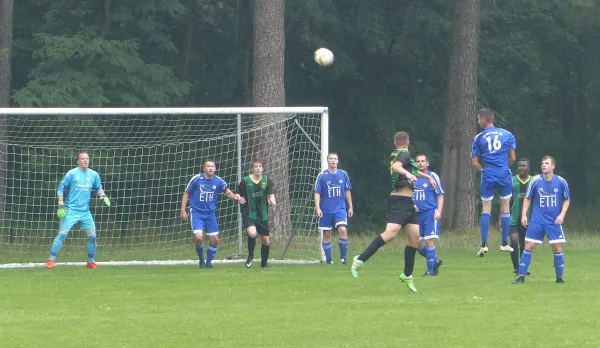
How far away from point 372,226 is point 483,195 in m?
18.4

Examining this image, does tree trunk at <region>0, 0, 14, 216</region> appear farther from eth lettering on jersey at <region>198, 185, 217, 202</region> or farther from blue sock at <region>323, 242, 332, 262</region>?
blue sock at <region>323, 242, 332, 262</region>

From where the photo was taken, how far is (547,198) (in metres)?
14.6

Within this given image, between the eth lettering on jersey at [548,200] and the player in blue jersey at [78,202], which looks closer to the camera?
the eth lettering on jersey at [548,200]

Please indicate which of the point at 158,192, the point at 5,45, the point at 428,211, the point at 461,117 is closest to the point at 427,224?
the point at 428,211

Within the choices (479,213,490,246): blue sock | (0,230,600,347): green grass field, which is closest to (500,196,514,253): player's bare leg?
(479,213,490,246): blue sock

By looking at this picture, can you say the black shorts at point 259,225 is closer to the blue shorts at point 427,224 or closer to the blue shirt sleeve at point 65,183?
the blue shorts at point 427,224

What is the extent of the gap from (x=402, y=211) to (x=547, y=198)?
83.6 inches

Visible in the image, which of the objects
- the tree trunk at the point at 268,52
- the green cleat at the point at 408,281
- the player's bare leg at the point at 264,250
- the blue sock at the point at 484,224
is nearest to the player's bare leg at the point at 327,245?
the player's bare leg at the point at 264,250

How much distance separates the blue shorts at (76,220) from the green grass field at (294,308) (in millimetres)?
682

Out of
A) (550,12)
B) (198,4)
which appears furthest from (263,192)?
(550,12)

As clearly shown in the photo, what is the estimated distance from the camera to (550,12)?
1448 inches

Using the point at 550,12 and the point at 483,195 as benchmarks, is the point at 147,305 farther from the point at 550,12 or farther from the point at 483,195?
the point at 550,12

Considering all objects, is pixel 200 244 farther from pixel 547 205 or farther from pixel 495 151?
pixel 547 205

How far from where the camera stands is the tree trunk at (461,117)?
98.9 ft
